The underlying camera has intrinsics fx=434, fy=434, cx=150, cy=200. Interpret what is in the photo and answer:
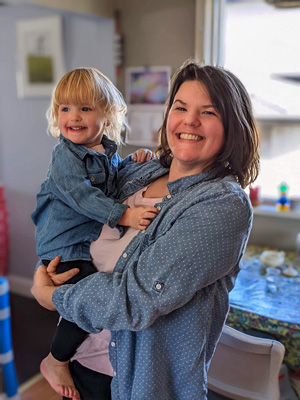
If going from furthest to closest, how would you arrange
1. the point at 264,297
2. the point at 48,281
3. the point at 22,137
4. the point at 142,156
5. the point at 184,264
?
the point at 22,137 < the point at 264,297 < the point at 142,156 < the point at 48,281 < the point at 184,264

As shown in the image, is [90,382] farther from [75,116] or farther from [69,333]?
[75,116]

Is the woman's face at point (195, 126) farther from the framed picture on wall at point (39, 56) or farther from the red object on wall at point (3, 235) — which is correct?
the red object on wall at point (3, 235)

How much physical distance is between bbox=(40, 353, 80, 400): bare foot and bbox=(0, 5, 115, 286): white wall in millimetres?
2218

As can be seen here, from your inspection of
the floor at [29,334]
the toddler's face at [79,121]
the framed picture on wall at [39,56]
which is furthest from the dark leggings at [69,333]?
the framed picture on wall at [39,56]

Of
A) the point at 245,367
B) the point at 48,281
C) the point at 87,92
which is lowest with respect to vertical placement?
the point at 245,367

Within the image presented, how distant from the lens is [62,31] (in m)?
3.04

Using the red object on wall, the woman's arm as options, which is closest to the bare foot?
the woman's arm

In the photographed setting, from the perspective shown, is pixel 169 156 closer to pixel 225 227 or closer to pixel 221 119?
pixel 221 119

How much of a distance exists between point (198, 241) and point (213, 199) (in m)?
0.10

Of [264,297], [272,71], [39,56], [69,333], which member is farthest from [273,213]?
[39,56]

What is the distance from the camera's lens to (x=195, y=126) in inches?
38.6

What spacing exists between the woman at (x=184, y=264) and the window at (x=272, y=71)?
1475 mm

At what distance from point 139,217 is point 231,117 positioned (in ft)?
1.03

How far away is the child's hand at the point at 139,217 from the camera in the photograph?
40.2 inches
